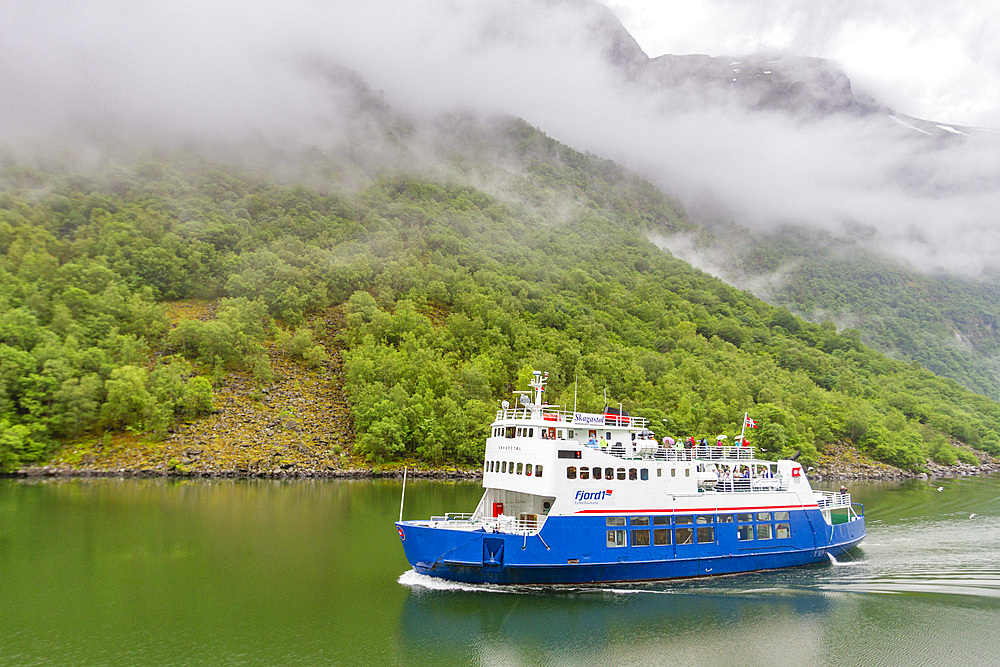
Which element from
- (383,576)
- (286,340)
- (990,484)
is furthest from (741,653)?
(286,340)

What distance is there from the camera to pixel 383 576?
91.5ft

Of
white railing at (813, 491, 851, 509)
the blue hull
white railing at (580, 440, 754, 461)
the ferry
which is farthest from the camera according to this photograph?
white railing at (813, 491, 851, 509)

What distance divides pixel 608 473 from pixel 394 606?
1104 centimetres

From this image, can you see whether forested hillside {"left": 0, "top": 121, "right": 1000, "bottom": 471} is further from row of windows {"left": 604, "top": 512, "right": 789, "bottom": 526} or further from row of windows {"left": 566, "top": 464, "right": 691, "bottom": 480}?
row of windows {"left": 566, "top": 464, "right": 691, "bottom": 480}

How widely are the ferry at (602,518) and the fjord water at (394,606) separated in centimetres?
102

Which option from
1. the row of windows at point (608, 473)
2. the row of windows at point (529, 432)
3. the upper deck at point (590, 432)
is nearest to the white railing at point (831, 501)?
the upper deck at point (590, 432)

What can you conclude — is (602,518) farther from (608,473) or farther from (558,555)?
(558,555)

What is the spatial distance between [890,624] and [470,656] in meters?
17.5

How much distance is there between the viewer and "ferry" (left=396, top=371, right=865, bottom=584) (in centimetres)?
2566

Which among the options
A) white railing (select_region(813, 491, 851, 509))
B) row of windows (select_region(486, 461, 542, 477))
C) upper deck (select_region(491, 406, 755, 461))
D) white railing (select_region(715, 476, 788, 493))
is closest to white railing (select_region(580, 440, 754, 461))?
upper deck (select_region(491, 406, 755, 461))

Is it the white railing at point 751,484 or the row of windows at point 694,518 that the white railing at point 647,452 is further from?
the row of windows at point 694,518

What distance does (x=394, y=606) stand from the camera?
24062mm

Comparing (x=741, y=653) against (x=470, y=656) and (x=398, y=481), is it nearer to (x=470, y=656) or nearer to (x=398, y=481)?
(x=470, y=656)

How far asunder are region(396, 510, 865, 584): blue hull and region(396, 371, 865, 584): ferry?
5cm
